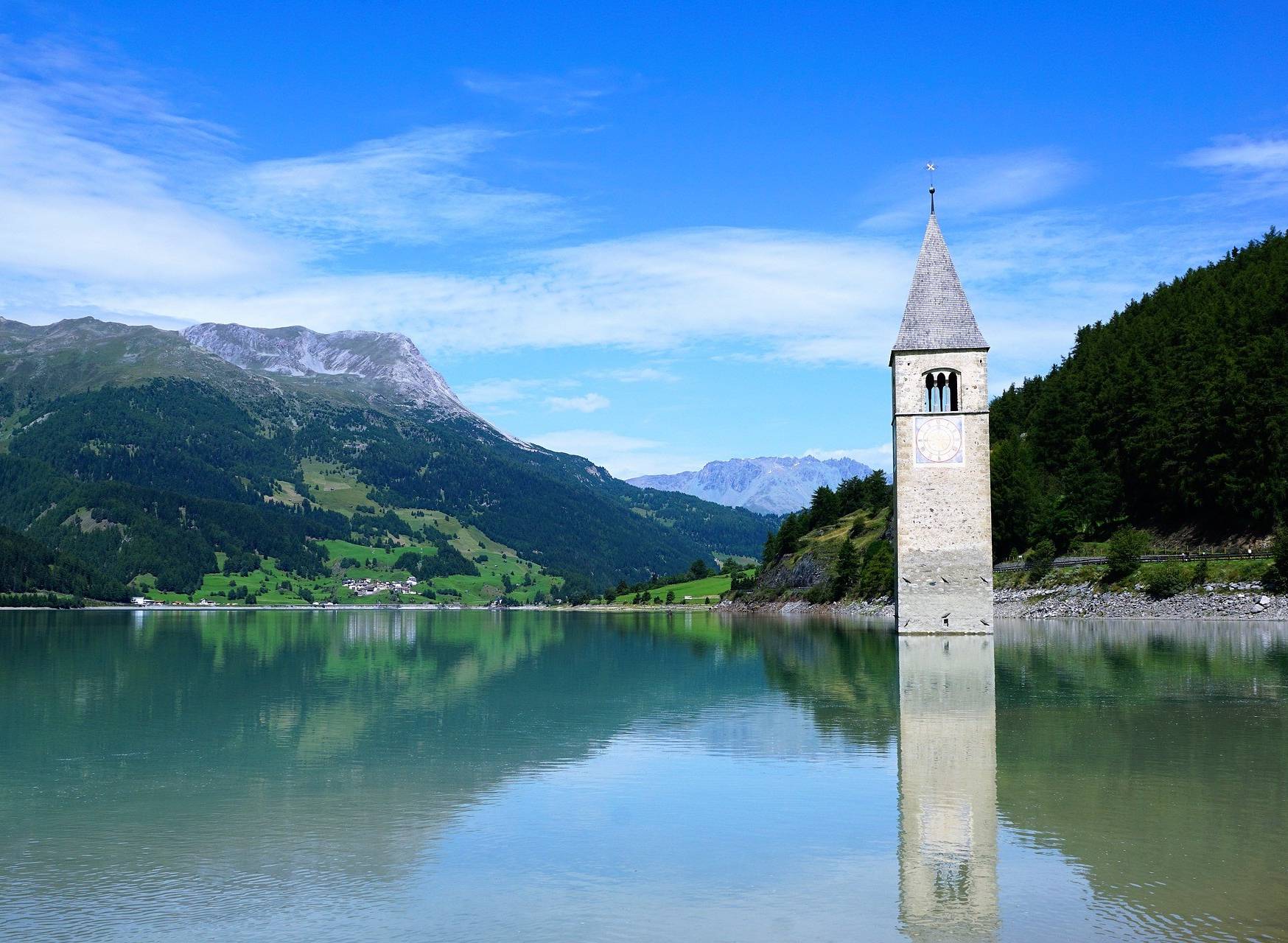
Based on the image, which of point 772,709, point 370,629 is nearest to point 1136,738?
point 772,709

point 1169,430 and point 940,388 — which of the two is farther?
point 1169,430

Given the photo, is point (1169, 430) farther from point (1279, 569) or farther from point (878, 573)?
point (878, 573)

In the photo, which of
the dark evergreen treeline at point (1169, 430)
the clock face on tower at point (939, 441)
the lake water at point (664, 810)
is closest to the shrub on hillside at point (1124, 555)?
the dark evergreen treeline at point (1169, 430)

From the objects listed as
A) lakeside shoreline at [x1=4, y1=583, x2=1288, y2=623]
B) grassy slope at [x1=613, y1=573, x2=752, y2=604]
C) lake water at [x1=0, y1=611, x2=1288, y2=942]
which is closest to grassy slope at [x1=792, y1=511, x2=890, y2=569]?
lakeside shoreline at [x1=4, y1=583, x2=1288, y2=623]

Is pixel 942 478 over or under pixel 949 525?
over

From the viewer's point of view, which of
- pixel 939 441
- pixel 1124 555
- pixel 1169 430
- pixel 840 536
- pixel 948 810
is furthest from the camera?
pixel 840 536

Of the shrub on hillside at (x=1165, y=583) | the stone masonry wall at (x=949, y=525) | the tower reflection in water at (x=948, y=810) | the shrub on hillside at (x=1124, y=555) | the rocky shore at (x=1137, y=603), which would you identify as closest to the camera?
the tower reflection in water at (x=948, y=810)

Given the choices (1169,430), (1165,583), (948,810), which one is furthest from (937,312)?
(948,810)

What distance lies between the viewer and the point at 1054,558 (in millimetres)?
80000

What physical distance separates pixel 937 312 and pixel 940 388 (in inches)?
152

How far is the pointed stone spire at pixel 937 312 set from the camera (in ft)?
193

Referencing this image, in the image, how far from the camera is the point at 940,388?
2335 inches

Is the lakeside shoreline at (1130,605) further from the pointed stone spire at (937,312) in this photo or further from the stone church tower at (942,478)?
the pointed stone spire at (937,312)

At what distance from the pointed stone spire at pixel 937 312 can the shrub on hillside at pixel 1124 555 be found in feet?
68.4
